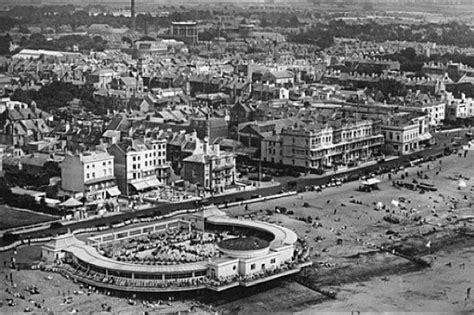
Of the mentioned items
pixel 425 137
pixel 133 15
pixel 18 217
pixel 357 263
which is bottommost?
pixel 425 137

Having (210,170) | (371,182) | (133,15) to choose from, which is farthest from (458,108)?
(133,15)

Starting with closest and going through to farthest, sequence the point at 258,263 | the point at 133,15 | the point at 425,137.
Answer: the point at 258,263 → the point at 425,137 → the point at 133,15

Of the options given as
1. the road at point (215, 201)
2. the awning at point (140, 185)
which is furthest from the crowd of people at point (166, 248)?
the awning at point (140, 185)

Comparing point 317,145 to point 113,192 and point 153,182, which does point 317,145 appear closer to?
point 153,182

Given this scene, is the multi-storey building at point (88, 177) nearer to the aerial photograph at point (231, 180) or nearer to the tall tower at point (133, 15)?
the aerial photograph at point (231, 180)

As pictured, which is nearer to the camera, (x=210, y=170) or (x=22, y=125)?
(x=210, y=170)

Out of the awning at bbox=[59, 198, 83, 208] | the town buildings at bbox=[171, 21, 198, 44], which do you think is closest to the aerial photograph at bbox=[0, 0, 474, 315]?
the awning at bbox=[59, 198, 83, 208]

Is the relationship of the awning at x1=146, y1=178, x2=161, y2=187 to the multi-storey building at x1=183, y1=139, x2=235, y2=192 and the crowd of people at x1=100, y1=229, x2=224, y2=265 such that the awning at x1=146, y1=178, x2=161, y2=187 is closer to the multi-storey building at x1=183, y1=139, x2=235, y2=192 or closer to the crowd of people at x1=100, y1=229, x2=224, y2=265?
the multi-storey building at x1=183, y1=139, x2=235, y2=192
